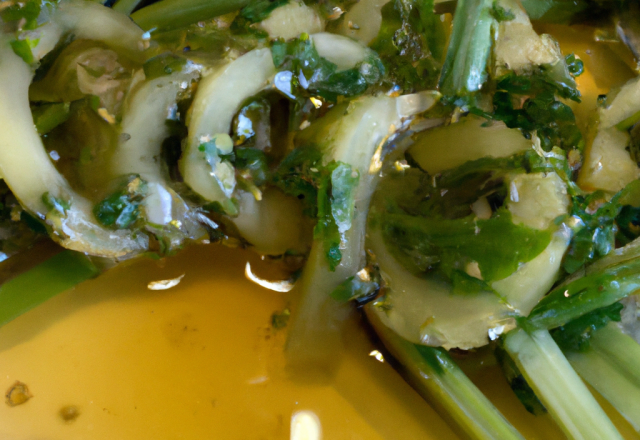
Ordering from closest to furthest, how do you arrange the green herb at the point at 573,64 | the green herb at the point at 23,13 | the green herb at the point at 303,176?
the green herb at the point at 23,13 → the green herb at the point at 303,176 → the green herb at the point at 573,64

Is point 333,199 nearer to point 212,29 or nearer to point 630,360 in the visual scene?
point 212,29

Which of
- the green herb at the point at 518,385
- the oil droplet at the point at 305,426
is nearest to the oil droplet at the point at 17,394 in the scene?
the oil droplet at the point at 305,426

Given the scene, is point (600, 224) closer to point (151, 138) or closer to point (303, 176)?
point (303, 176)

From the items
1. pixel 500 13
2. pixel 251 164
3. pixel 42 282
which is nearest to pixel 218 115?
pixel 251 164

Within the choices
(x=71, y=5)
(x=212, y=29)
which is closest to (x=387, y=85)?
(x=212, y=29)

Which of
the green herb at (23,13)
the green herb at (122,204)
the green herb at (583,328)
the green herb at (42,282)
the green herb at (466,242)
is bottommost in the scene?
the green herb at (583,328)

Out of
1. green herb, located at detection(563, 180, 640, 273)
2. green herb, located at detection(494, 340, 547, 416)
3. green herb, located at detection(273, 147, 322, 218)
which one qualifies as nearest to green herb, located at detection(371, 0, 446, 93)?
green herb, located at detection(273, 147, 322, 218)

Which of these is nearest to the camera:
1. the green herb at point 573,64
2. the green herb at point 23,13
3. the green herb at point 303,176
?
the green herb at point 23,13

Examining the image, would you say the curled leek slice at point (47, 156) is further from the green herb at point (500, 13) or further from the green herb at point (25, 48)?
the green herb at point (500, 13)
